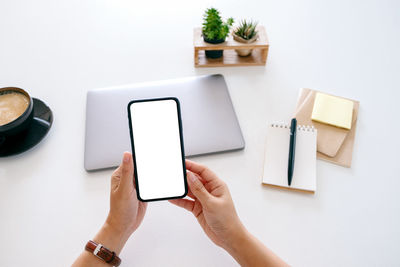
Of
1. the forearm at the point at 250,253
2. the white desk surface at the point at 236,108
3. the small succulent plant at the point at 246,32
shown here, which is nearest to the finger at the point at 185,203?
the white desk surface at the point at 236,108

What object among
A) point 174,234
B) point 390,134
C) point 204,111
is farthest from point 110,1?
point 390,134

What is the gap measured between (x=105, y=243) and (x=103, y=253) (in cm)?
2

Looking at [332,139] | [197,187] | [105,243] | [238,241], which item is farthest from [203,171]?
[332,139]

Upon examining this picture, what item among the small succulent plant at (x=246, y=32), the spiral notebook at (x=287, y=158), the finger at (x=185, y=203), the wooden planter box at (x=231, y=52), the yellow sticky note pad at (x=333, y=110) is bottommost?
the finger at (x=185, y=203)

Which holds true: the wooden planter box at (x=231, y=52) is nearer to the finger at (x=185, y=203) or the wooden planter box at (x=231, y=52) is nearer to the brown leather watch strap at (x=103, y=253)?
the finger at (x=185, y=203)

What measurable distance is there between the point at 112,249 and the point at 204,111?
43 centimetres

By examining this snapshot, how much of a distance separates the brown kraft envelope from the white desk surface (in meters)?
0.02

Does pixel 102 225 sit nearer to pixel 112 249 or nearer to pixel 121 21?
pixel 112 249

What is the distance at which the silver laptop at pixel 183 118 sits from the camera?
2.35 ft

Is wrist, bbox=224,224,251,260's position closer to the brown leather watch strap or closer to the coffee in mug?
the brown leather watch strap

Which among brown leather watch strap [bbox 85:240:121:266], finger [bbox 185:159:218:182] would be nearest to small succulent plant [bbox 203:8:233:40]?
finger [bbox 185:159:218:182]

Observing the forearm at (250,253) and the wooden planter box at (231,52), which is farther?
the wooden planter box at (231,52)

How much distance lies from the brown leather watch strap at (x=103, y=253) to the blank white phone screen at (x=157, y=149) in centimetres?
15

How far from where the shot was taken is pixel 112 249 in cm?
59
